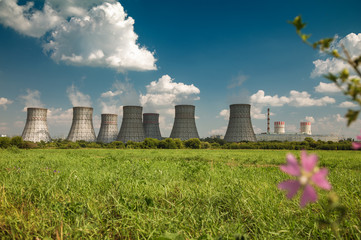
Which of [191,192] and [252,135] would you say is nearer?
[191,192]

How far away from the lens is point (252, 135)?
3192cm

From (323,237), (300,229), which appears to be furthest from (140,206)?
(323,237)

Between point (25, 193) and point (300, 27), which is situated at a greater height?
point (300, 27)

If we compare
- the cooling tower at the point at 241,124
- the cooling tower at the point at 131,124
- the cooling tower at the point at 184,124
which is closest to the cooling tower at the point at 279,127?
the cooling tower at the point at 241,124

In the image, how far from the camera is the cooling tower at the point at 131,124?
106 ft

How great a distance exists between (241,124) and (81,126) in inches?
806

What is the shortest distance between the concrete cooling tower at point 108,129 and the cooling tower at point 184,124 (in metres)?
9.36

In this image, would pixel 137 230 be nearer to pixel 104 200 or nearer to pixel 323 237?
pixel 104 200

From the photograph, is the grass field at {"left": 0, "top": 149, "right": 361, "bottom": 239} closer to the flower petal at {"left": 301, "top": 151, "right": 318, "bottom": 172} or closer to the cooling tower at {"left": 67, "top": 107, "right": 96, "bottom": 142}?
the flower petal at {"left": 301, "top": 151, "right": 318, "bottom": 172}

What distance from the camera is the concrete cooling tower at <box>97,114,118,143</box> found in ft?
116

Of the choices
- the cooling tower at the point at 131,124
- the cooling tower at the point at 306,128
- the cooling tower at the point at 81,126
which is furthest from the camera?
the cooling tower at the point at 306,128

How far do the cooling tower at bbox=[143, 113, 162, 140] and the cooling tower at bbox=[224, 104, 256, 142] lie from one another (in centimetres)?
1101

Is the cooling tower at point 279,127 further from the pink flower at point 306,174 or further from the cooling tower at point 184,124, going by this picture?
the pink flower at point 306,174

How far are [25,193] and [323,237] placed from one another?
293 centimetres
